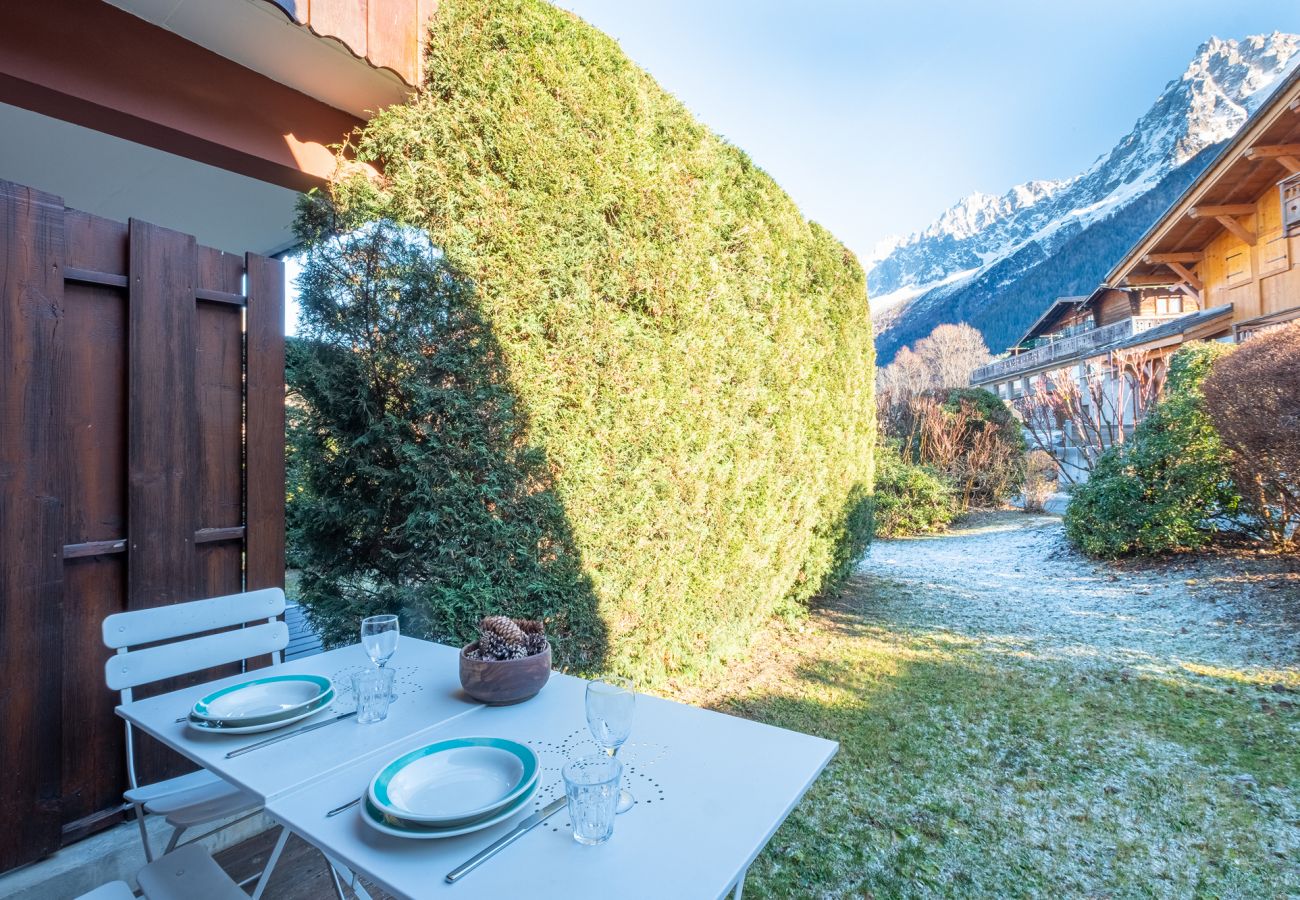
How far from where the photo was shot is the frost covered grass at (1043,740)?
2.09 metres

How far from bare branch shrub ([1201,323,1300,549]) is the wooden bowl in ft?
20.2

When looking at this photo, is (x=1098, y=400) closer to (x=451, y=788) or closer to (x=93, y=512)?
(x=451, y=788)

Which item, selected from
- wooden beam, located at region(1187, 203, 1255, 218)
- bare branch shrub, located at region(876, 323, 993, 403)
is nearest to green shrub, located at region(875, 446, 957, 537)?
wooden beam, located at region(1187, 203, 1255, 218)

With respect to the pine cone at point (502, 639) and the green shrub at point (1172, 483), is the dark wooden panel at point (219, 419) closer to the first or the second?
the pine cone at point (502, 639)

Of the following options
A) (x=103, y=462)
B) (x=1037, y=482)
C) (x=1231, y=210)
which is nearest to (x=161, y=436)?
(x=103, y=462)

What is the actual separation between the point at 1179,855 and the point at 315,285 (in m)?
3.80

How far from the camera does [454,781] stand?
113 centimetres

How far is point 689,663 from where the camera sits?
3600 millimetres

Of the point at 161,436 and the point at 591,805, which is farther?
the point at 161,436

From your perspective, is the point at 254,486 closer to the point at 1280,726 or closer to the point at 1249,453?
the point at 1280,726

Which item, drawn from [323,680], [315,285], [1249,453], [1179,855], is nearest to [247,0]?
[315,285]

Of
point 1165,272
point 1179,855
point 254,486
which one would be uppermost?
point 1165,272

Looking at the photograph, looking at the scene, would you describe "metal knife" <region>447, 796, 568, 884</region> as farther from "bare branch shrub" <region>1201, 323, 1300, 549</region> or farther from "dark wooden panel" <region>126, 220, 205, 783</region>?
"bare branch shrub" <region>1201, 323, 1300, 549</region>

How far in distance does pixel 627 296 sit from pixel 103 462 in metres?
2.19
